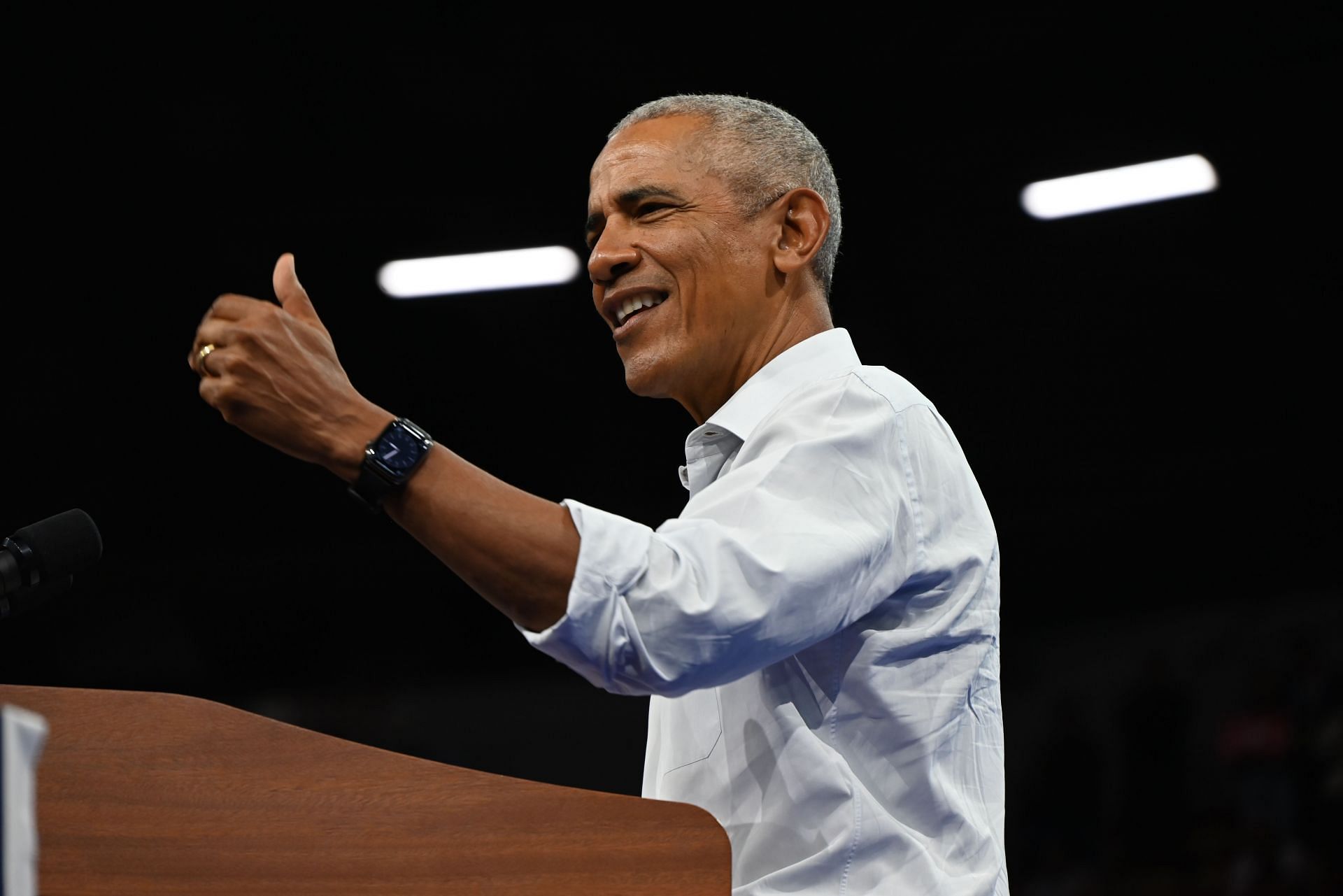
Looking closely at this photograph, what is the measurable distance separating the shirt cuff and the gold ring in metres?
0.29

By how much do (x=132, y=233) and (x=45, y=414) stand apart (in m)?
1.17

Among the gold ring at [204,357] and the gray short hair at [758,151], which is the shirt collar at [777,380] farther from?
the gold ring at [204,357]

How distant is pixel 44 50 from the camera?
390cm

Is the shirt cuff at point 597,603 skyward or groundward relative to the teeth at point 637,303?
groundward

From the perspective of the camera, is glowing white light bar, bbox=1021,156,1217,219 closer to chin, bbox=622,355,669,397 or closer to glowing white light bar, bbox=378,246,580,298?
glowing white light bar, bbox=378,246,580,298

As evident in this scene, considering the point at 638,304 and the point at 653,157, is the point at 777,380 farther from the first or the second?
the point at 653,157

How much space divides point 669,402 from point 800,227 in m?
4.50

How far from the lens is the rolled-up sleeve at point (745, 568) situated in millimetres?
967

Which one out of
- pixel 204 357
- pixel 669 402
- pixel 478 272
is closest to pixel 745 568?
pixel 204 357

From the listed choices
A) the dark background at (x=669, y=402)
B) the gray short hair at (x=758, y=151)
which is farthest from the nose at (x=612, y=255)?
the dark background at (x=669, y=402)

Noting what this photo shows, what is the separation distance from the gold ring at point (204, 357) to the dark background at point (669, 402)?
318cm

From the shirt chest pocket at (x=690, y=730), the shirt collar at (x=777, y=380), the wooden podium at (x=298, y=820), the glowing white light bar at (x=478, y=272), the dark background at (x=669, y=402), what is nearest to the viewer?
the wooden podium at (x=298, y=820)

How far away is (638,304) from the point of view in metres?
1.52

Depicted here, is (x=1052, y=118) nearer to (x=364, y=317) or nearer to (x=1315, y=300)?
(x=1315, y=300)
